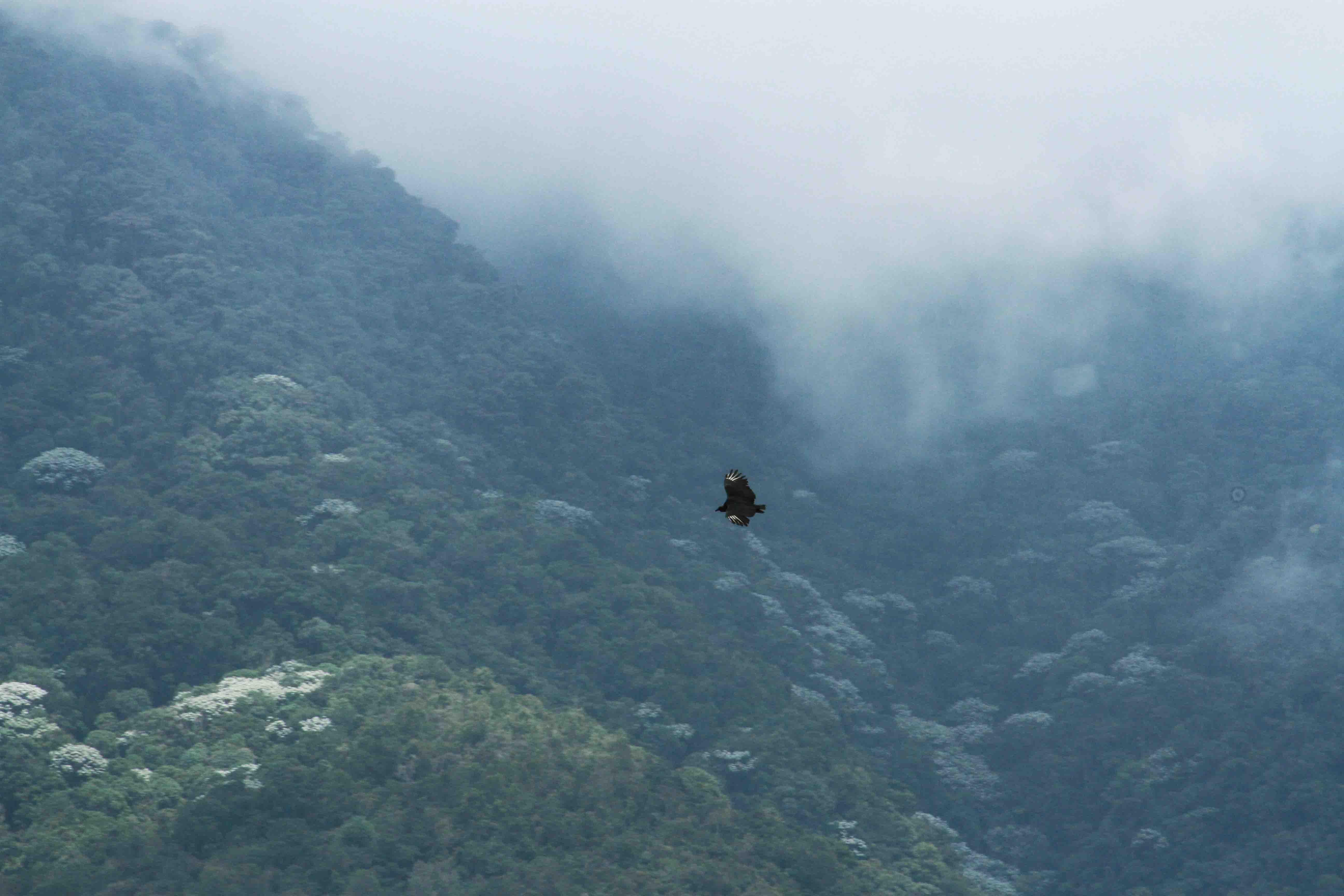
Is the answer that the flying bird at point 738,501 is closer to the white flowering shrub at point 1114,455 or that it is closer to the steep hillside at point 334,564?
the steep hillside at point 334,564

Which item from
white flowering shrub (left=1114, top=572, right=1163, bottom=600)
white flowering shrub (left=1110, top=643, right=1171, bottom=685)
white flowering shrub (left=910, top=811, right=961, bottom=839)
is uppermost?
white flowering shrub (left=1114, top=572, right=1163, bottom=600)

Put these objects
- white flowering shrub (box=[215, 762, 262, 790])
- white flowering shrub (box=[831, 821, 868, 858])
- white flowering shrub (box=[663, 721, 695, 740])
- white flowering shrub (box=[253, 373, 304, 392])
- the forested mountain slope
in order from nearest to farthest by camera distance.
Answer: white flowering shrub (box=[215, 762, 262, 790])
the forested mountain slope
white flowering shrub (box=[831, 821, 868, 858])
white flowering shrub (box=[663, 721, 695, 740])
white flowering shrub (box=[253, 373, 304, 392])

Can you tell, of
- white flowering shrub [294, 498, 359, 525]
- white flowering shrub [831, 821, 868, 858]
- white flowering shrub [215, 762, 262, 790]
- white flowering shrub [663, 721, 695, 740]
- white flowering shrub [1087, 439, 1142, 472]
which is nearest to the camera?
white flowering shrub [215, 762, 262, 790]

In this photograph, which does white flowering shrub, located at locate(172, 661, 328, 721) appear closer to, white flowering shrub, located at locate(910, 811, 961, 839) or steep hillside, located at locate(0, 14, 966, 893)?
steep hillside, located at locate(0, 14, 966, 893)

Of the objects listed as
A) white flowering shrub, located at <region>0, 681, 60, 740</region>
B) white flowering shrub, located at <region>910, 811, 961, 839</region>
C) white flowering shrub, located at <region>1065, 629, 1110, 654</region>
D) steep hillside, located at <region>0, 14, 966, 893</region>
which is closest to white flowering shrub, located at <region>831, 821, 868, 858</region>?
steep hillside, located at <region>0, 14, 966, 893</region>

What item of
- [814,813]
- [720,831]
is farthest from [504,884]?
[814,813]
